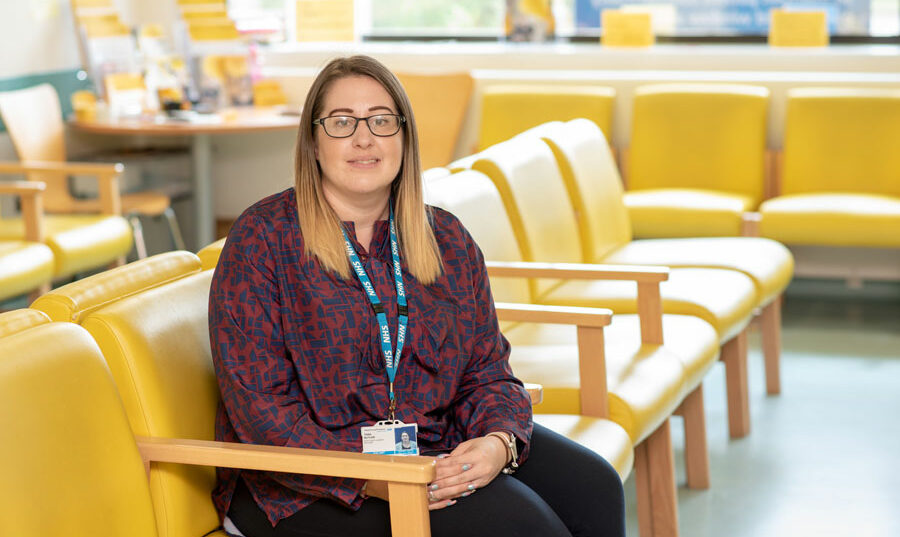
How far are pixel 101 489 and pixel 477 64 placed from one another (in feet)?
17.2

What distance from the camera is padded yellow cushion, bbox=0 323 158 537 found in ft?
5.47

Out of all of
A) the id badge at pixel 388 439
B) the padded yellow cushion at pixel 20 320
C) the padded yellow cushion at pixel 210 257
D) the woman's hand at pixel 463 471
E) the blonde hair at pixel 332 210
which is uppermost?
the blonde hair at pixel 332 210

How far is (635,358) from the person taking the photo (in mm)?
3104

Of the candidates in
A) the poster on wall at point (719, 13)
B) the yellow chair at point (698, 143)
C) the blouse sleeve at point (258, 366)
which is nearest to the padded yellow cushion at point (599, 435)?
the blouse sleeve at point (258, 366)

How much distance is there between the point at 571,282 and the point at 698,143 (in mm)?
2350

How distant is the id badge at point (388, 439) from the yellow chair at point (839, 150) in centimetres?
371

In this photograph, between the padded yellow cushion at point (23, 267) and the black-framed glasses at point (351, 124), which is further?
the padded yellow cushion at point (23, 267)

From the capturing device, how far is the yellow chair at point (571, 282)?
3.62 m

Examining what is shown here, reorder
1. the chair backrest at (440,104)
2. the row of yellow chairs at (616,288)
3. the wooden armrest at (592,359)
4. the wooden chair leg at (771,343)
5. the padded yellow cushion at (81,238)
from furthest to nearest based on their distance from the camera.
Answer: the chair backrest at (440,104), the padded yellow cushion at (81,238), the wooden chair leg at (771,343), the row of yellow chairs at (616,288), the wooden armrest at (592,359)

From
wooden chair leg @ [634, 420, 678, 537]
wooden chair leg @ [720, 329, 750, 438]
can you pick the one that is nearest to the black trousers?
wooden chair leg @ [634, 420, 678, 537]

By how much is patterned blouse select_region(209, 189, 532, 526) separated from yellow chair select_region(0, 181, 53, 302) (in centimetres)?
260

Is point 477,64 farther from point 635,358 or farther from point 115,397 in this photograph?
point 115,397

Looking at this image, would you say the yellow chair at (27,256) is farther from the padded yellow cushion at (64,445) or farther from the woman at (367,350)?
the padded yellow cushion at (64,445)

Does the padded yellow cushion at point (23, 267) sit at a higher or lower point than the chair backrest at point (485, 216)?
lower
